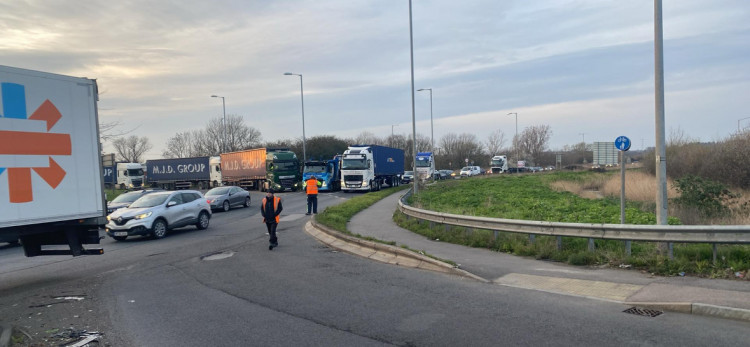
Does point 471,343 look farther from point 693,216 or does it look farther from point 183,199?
point 183,199

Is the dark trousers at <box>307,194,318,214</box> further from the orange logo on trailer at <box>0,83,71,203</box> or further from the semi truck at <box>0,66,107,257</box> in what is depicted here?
the orange logo on trailer at <box>0,83,71,203</box>

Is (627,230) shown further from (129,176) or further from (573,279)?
(129,176)

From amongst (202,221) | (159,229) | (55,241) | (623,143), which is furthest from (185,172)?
(623,143)

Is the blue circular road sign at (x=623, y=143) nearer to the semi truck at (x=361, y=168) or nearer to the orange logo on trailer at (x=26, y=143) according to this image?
the orange logo on trailer at (x=26, y=143)

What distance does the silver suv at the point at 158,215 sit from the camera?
15.4 m

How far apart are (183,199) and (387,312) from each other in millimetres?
13217

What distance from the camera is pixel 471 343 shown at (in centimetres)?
527

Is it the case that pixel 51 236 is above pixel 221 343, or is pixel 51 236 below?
above

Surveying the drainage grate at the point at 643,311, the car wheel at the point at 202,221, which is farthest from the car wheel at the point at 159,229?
the drainage grate at the point at 643,311

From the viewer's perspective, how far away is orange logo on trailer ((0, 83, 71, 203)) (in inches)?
308

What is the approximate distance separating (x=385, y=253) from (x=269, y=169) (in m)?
31.0

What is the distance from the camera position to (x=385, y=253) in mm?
11039

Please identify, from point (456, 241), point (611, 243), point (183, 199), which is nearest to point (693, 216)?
point (611, 243)

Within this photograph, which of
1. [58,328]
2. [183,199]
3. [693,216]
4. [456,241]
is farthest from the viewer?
[183,199]
